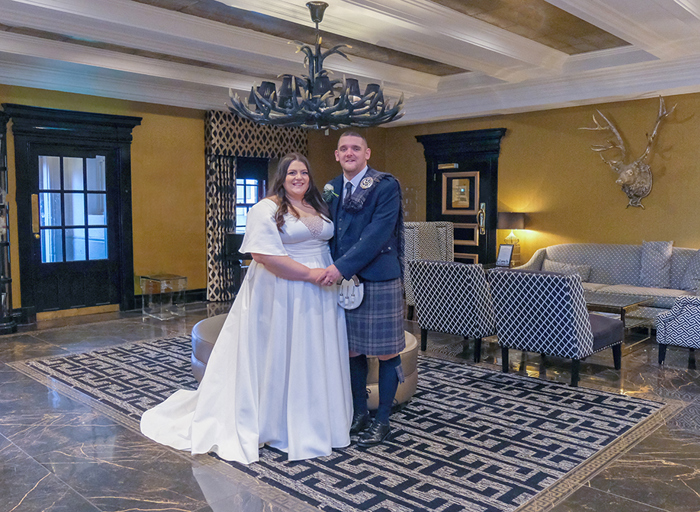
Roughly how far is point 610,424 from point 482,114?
19.0 ft

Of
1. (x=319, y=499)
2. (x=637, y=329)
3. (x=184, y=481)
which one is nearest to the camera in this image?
(x=319, y=499)

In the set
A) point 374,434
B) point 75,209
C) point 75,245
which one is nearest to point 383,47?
point 75,209

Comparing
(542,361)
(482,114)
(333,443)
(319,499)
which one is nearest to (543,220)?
(482,114)

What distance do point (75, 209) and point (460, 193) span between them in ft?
18.0

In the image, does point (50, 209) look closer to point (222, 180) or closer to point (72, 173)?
point (72, 173)

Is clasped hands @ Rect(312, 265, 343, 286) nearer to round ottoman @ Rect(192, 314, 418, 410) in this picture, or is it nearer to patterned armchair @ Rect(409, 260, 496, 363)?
round ottoman @ Rect(192, 314, 418, 410)

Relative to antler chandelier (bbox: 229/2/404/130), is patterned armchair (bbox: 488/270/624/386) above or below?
below

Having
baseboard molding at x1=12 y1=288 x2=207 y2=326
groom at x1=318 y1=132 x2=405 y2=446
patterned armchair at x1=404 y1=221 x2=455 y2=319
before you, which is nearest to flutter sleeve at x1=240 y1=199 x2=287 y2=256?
groom at x1=318 y1=132 x2=405 y2=446

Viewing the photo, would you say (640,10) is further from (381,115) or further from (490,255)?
(490,255)

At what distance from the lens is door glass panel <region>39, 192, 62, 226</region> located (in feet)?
24.6

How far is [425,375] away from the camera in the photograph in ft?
16.5

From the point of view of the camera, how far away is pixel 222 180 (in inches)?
355

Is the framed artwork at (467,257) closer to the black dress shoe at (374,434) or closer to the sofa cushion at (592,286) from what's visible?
the sofa cushion at (592,286)

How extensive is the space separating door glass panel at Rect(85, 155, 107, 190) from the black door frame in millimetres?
178
